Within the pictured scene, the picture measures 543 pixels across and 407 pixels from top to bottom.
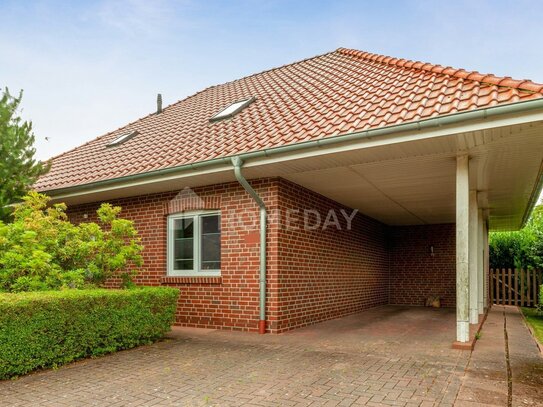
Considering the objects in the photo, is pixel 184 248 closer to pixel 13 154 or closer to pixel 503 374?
pixel 13 154

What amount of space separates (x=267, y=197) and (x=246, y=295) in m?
1.78

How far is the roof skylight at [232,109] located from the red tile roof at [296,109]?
0.17 m

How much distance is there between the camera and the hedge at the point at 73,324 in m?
5.21

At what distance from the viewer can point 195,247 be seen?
29.7 feet

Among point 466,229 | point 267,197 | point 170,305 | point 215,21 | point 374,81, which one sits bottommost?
point 170,305

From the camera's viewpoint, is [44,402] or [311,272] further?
[311,272]

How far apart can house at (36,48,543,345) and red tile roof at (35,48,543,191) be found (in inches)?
1.8

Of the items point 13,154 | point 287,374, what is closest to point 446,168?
point 287,374

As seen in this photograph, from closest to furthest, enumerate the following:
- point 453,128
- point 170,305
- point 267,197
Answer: point 453,128 → point 170,305 → point 267,197

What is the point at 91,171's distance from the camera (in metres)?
10.0

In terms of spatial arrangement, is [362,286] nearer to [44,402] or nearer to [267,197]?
[267,197]

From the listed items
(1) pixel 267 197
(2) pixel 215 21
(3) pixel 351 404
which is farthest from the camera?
(2) pixel 215 21

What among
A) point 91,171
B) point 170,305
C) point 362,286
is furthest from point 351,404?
point 362,286

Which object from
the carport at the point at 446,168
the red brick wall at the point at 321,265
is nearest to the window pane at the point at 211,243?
the red brick wall at the point at 321,265
